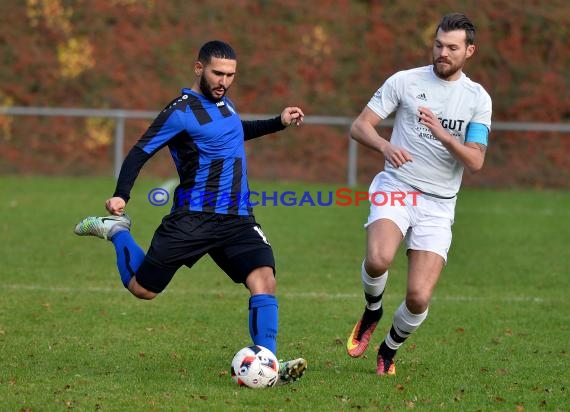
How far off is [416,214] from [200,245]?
139 centimetres

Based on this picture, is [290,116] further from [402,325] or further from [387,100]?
[402,325]

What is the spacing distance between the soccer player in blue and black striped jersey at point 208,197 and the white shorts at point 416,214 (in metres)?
0.85

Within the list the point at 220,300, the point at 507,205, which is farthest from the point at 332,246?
the point at 507,205

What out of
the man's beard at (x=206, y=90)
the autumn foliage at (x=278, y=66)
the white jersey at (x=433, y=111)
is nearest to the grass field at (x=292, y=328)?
the white jersey at (x=433, y=111)

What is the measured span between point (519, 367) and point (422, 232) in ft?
3.75

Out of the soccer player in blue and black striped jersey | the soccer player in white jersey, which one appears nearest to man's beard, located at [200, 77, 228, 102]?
the soccer player in blue and black striped jersey

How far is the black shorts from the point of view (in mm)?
6484

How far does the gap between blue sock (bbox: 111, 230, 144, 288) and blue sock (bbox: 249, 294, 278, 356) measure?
0.81 metres

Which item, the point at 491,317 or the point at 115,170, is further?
the point at 115,170

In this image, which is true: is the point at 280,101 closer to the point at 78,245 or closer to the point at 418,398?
the point at 78,245

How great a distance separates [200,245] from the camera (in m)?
6.52

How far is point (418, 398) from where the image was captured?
6035mm

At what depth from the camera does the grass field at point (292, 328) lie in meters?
6.04

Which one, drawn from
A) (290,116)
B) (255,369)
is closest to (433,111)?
(290,116)
